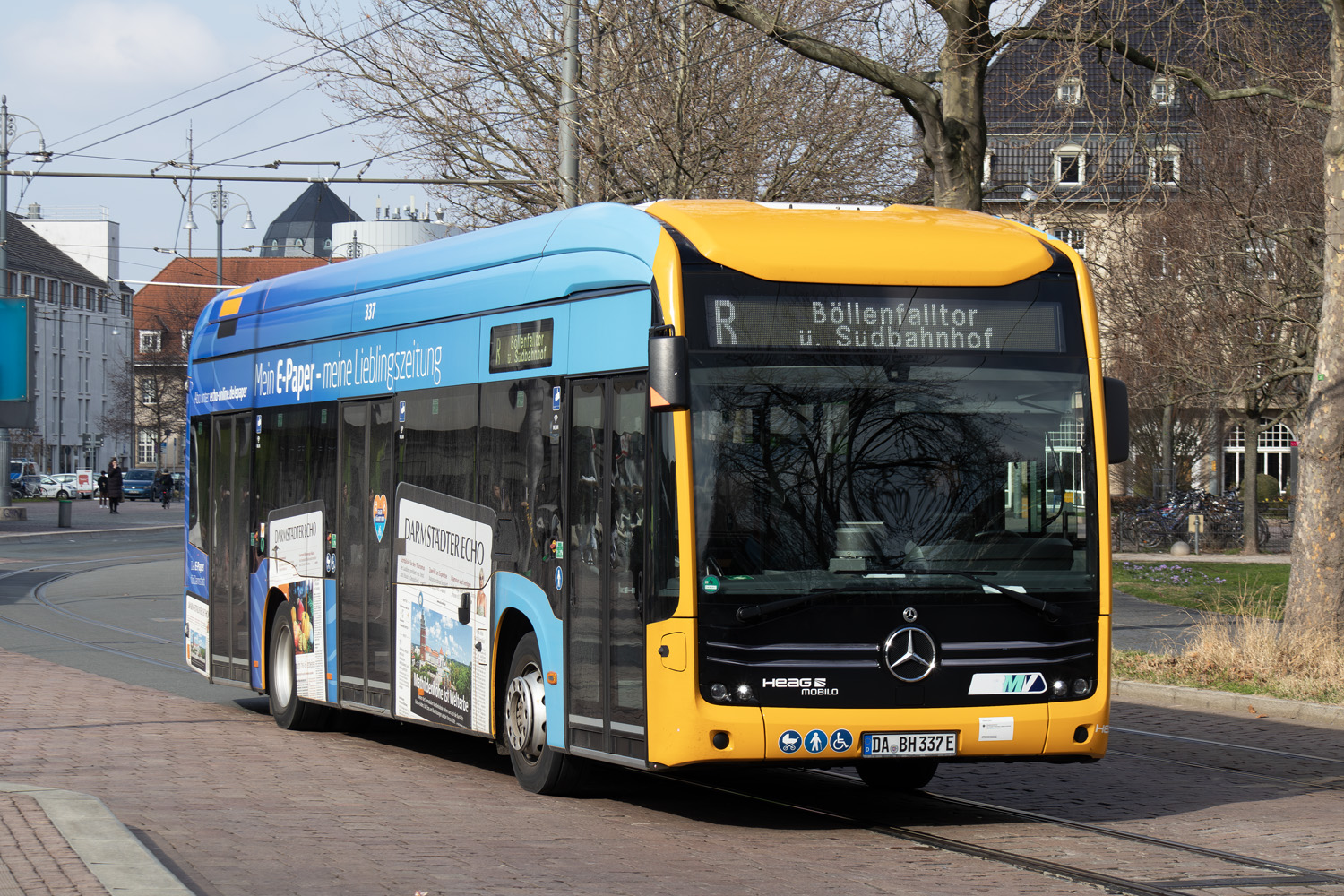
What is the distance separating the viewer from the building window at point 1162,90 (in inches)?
647

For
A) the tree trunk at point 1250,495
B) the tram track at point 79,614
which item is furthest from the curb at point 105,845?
the tree trunk at point 1250,495

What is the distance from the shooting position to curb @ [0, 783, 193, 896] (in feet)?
21.0

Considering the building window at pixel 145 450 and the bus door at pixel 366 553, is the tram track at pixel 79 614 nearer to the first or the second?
the bus door at pixel 366 553

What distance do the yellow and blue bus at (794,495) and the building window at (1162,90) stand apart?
308 inches

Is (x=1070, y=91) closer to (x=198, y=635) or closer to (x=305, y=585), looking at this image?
(x=305, y=585)

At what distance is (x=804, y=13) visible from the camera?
2250 centimetres

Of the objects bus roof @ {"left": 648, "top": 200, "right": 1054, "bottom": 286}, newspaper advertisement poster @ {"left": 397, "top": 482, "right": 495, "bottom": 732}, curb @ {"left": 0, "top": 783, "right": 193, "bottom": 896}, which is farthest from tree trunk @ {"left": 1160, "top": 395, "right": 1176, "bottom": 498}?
curb @ {"left": 0, "top": 783, "right": 193, "bottom": 896}

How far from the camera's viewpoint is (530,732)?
9594mm

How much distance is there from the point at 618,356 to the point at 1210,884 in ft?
12.1

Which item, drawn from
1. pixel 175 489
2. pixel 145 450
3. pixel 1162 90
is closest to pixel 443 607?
pixel 1162 90

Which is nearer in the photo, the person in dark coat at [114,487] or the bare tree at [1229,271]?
the bare tree at [1229,271]

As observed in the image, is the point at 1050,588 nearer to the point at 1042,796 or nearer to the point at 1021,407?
the point at 1021,407

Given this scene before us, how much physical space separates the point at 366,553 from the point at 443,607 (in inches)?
56.0

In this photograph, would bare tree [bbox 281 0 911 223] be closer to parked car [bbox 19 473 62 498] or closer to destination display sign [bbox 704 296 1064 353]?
destination display sign [bbox 704 296 1064 353]
